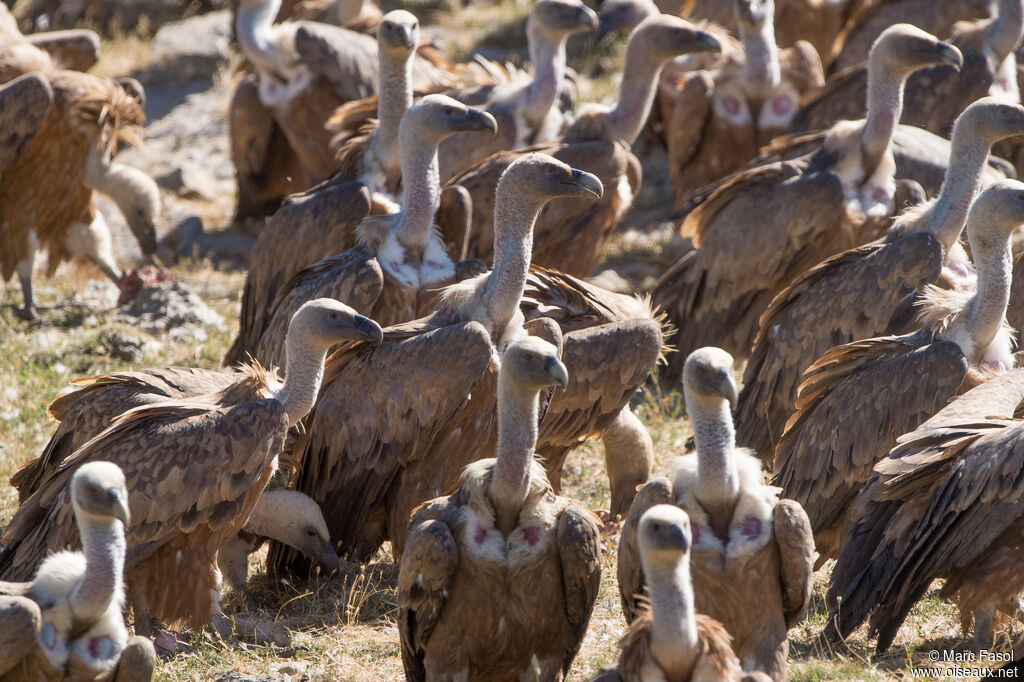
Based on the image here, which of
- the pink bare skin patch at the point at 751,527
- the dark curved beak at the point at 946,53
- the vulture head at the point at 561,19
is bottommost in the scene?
the pink bare skin patch at the point at 751,527

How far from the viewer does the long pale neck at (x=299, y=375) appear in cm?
595

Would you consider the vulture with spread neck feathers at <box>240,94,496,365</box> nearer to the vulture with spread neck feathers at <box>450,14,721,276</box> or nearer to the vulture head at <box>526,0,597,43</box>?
the vulture with spread neck feathers at <box>450,14,721,276</box>

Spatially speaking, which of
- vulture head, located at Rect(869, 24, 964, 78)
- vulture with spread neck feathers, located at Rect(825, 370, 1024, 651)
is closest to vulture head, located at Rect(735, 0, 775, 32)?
vulture head, located at Rect(869, 24, 964, 78)

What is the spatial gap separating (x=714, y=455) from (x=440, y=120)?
3242 millimetres

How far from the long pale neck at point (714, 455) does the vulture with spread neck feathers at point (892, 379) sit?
150 centimetres

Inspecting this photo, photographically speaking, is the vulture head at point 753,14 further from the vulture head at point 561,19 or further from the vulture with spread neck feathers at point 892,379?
the vulture with spread neck feathers at point 892,379

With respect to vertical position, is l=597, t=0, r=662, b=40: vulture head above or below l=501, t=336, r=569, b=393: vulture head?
below

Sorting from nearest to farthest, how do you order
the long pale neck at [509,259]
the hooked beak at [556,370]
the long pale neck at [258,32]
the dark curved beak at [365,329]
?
1. the hooked beak at [556,370]
2. the dark curved beak at [365,329]
3. the long pale neck at [509,259]
4. the long pale neck at [258,32]

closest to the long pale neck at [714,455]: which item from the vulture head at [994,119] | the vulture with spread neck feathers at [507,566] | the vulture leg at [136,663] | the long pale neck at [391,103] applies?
the vulture with spread neck feathers at [507,566]

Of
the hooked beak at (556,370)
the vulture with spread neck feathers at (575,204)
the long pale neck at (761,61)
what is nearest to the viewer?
the hooked beak at (556,370)

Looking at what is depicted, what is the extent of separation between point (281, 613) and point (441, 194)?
2.79m

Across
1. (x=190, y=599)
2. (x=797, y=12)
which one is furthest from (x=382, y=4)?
(x=190, y=599)

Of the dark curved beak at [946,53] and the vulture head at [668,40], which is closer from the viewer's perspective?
the dark curved beak at [946,53]

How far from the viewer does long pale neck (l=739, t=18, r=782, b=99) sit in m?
10.4
